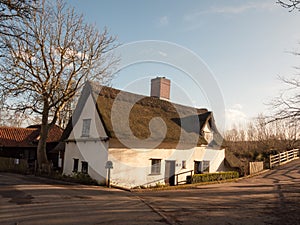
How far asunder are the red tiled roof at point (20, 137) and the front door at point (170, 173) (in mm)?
18601

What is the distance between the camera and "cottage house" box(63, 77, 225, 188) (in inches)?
776

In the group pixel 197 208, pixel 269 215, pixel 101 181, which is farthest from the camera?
pixel 101 181

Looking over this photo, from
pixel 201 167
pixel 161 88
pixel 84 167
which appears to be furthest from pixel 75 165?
pixel 161 88

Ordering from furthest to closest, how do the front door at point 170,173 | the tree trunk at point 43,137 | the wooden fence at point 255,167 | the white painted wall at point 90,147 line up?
the wooden fence at point 255,167 → the tree trunk at point 43,137 → the front door at point 170,173 → the white painted wall at point 90,147

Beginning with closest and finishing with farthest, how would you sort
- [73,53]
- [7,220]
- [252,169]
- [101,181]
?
[7,220], [101,181], [73,53], [252,169]

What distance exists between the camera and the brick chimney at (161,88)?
29.7m

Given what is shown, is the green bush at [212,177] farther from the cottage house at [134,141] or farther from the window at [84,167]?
the window at [84,167]

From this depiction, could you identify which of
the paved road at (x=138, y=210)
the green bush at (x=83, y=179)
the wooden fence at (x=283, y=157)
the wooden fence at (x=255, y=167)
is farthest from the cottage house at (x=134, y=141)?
the wooden fence at (x=283, y=157)

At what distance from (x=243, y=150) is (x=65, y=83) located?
25262 mm

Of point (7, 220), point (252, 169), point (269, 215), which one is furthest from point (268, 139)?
point (7, 220)

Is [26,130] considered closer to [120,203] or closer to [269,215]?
[120,203]

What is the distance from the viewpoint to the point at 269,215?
10.8m

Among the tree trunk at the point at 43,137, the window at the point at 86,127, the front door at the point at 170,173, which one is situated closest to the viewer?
the window at the point at 86,127

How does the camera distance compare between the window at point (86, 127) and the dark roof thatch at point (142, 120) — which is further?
the window at point (86, 127)
